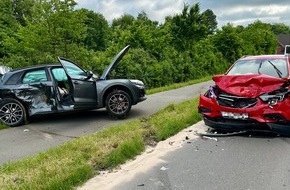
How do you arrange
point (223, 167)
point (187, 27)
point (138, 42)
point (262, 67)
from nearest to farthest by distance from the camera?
point (223, 167), point (262, 67), point (138, 42), point (187, 27)

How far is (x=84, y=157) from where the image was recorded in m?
5.66

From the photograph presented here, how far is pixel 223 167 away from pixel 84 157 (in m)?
2.22

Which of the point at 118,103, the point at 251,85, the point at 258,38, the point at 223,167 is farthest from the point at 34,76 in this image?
the point at 258,38

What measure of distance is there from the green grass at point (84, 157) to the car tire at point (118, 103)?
94 cm

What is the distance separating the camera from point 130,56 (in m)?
19.6

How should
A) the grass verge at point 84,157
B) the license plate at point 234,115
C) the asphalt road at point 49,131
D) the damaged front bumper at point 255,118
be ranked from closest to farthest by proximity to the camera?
the grass verge at point 84,157, the damaged front bumper at point 255,118, the license plate at point 234,115, the asphalt road at point 49,131

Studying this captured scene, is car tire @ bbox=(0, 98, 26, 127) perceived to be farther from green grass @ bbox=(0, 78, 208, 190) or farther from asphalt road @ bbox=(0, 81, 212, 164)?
green grass @ bbox=(0, 78, 208, 190)

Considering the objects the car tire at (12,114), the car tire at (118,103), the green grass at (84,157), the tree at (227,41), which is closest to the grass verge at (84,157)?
the green grass at (84,157)

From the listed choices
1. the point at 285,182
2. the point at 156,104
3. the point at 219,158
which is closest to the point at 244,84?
the point at 219,158

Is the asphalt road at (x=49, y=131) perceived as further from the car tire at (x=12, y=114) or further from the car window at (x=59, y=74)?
the car window at (x=59, y=74)

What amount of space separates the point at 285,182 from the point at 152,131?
3285mm

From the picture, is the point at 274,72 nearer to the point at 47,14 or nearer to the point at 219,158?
the point at 219,158

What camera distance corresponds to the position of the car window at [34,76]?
29.6ft

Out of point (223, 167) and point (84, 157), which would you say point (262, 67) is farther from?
point (84, 157)
